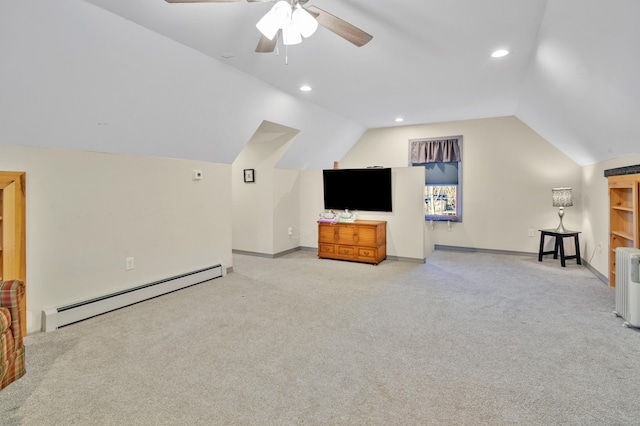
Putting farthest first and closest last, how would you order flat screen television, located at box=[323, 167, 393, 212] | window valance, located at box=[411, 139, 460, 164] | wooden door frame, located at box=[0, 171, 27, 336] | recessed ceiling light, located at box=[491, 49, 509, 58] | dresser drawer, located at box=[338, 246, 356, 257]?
window valance, located at box=[411, 139, 460, 164] < flat screen television, located at box=[323, 167, 393, 212] < dresser drawer, located at box=[338, 246, 356, 257] < recessed ceiling light, located at box=[491, 49, 509, 58] < wooden door frame, located at box=[0, 171, 27, 336]

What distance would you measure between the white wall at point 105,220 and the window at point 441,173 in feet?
14.0

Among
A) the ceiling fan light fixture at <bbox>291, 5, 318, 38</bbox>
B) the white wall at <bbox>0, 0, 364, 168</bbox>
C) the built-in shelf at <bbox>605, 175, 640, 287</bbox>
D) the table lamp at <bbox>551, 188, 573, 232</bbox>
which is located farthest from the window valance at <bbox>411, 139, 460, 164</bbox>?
the ceiling fan light fixture at <bbox>291, 5, 318, 38</bbox>

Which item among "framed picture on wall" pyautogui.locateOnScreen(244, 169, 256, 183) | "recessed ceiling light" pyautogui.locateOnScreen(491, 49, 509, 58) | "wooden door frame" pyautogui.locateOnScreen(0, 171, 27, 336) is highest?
"recessed ceiling light" pyautogui.locateOnScreen(491, 49, 509, 58)

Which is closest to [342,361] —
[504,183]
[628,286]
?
[628,286]

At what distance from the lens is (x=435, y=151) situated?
675 cm

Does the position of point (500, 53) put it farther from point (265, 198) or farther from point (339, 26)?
point (265, 198)

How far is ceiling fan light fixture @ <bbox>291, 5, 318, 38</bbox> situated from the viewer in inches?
81.5

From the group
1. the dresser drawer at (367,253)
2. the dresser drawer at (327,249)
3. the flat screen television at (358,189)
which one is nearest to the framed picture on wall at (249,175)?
the flat screen television at (358,189)

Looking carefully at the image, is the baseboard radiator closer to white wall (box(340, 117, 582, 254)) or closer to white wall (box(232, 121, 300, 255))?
white wall (box(232, 121, 300, 255))

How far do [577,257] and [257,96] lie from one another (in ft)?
18.1

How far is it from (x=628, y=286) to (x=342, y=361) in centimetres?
270

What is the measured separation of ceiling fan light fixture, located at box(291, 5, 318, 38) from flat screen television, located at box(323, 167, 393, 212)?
3.74 m

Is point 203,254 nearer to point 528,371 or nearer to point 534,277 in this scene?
point 528,371

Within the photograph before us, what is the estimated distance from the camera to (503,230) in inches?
247
